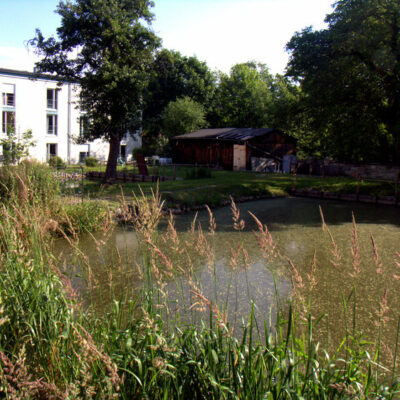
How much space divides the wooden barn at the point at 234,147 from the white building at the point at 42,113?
16.0ft

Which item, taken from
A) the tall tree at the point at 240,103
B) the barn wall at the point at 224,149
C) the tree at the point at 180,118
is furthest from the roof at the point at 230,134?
the tall tree at the point at 240,103

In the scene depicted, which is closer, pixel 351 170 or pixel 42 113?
pixel 351 170

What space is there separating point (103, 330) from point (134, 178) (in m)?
17.9

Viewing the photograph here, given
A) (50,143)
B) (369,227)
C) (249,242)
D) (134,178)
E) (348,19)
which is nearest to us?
(249,242)

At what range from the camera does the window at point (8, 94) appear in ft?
103

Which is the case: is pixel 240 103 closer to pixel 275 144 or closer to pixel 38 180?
pixel 275 144

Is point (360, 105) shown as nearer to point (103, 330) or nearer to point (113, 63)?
point (113, 63)

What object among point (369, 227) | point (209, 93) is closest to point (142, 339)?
point (369, 227)

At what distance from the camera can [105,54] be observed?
16359mm

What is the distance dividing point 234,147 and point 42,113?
15.7m

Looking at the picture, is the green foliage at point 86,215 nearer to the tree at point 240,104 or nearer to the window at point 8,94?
the window at point 8,94

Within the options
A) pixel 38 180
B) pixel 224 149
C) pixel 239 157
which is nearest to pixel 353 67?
pixel 239 157

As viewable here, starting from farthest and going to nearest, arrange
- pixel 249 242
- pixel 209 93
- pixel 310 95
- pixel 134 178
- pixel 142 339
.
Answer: pixel 209 93, pixel 134 178, pixel 310 95, pixel 249 242, pixel 142 339

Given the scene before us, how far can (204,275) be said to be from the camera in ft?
21.0
